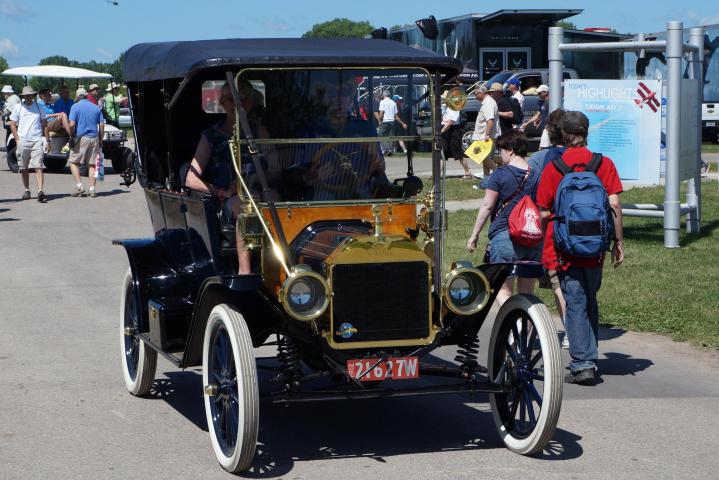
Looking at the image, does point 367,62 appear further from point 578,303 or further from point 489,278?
point 578,303

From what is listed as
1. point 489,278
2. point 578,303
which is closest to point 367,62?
point 489,278

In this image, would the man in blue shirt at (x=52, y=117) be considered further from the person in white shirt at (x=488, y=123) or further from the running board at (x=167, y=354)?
the running board at (x=167, y=354)

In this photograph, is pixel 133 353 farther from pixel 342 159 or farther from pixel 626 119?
pixel 626 119

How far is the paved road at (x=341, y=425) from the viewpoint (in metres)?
5.81

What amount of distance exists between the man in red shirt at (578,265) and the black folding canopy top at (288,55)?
1.27 meters

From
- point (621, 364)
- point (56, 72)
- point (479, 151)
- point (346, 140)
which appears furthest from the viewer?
point (56, 72)

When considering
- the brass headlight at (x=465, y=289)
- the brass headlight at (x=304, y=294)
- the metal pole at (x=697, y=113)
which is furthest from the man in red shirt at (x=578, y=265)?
the metal pole at (x=697, y=113)

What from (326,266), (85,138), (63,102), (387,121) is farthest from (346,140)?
(63,102)

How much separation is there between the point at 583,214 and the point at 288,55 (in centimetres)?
217

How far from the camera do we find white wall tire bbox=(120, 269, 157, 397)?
7250 mm

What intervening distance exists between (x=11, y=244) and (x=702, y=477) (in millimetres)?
10830

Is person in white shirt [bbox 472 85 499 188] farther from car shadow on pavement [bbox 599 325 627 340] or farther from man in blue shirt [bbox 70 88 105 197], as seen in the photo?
car shadow on pavement [bbox 599 325 627 340]

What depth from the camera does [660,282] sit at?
11.0 m

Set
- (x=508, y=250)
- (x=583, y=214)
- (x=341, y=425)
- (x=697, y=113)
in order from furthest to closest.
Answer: (x=697, y=113), (x=508, y=250), (x=583, y=214), (x=341, y=425)
